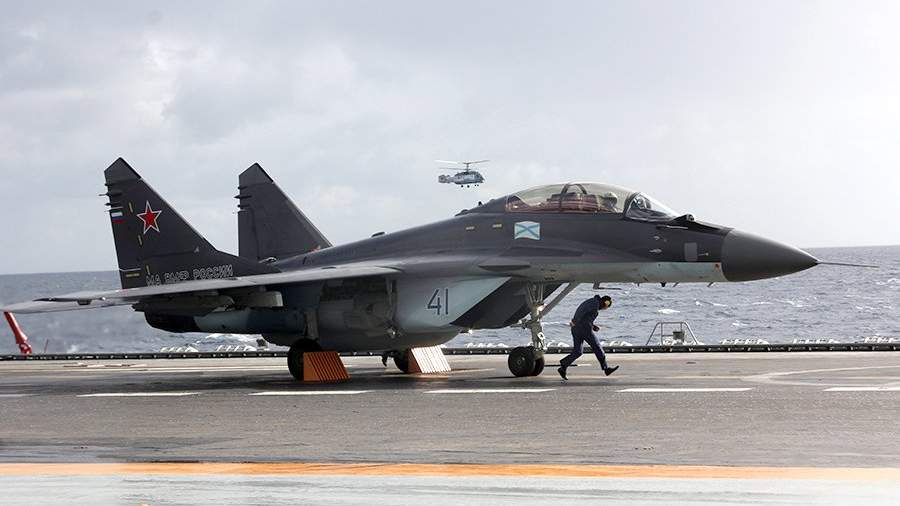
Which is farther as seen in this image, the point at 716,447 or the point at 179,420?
the point at 179,420

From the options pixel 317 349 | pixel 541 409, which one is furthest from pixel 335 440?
pixel 317 349

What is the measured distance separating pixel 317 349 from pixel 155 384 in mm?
2931

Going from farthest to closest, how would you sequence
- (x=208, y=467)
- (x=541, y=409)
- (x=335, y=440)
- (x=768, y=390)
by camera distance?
1. (x=768, y=390)
2. (x=541, y=409)
3. (x=335, y=440)
4. (x=208, y=467)

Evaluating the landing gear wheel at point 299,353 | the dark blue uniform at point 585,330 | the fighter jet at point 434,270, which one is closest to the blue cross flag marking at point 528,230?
the fighter jet at point 434,270

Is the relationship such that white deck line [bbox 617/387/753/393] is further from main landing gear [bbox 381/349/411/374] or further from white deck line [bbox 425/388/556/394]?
main landing gear [bbox 381/349/411/374]

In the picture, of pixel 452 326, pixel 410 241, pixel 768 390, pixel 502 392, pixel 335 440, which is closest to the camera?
pixel 335 440

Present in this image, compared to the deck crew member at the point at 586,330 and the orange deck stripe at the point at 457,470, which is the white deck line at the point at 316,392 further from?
the orange deck stripe at the point at 457,470

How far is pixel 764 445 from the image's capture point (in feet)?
32.6

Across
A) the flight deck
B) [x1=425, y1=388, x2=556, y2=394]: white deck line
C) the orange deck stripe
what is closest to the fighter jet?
the flight deck

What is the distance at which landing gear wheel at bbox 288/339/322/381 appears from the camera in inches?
787

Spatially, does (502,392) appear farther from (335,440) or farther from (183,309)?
(183,309)

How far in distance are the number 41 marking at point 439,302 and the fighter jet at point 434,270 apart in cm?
2

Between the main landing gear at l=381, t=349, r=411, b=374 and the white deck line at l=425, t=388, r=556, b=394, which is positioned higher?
the main landing gear at l=381, t=349, r=411, b=374

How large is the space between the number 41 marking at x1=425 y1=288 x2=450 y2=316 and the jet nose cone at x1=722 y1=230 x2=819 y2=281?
4.45 m
